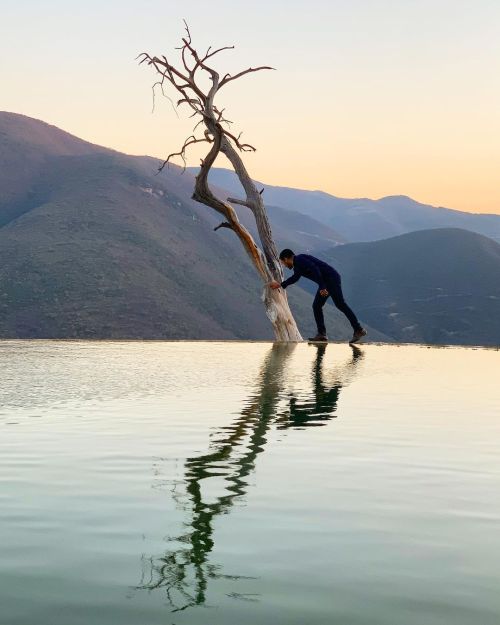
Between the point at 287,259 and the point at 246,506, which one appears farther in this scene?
the point at 287,259

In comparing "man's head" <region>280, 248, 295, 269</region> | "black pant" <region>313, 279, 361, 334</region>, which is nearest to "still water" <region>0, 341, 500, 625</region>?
"man's head" <region>280, 248, 295, 269</region>

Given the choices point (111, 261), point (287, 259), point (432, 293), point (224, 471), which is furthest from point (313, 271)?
point (432, 293)

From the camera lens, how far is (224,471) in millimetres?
5965

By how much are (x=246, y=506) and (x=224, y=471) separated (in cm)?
99

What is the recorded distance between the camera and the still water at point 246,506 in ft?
11.3

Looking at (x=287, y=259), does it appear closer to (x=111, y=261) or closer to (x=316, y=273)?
(x=316, y=273)

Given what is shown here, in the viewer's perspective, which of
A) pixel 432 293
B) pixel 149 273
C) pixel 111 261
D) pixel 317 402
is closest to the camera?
pixel 317 402

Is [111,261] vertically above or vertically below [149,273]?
above

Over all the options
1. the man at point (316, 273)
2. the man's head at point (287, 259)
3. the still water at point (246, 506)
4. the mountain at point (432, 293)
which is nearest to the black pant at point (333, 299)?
the man at point (316, 273)

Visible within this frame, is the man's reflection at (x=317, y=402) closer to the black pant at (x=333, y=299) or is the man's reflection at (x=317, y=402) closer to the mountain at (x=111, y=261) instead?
the black pant at (x=333, y=299)

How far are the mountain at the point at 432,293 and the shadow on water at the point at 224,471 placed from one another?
457 feet

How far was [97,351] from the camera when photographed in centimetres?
1720

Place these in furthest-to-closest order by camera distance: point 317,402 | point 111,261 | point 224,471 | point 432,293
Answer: point 432,293, point 111,261, point 317,402, point 224,471

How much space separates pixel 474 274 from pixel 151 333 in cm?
8758
